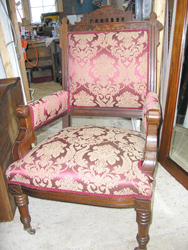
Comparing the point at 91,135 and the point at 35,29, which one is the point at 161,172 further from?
the point at 35,29

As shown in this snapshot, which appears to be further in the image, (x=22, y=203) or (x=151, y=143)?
(x=22, y=203)

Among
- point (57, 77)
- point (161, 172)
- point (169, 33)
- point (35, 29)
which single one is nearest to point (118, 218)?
point (161, 172)

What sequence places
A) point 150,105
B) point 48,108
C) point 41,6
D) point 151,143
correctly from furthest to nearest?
1. point 41,6
2. point 48,108
3. point 150,105
4. point 151,143

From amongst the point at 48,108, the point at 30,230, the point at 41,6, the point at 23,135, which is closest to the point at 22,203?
the point at 30,230

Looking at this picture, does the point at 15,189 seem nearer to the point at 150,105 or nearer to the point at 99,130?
the point at 99,130

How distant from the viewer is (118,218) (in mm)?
1237

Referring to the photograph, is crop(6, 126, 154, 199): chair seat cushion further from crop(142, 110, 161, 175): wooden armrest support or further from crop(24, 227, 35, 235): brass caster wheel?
crop(24, 227, 35, 235): brass caster wheel

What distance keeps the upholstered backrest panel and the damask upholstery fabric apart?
0.38 ft

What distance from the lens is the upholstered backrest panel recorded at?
1.19m

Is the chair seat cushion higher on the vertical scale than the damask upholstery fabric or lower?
lower

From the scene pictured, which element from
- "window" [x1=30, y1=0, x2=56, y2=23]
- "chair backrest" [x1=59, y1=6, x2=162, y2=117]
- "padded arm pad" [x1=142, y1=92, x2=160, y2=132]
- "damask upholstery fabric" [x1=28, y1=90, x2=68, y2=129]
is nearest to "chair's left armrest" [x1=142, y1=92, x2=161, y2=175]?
"padded arm pad" [x1=142, y1=92, x2=160, y2=132]

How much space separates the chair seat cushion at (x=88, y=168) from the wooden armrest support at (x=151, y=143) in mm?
35

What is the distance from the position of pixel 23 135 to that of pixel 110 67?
2.13 feet

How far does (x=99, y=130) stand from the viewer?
3.76 feet
